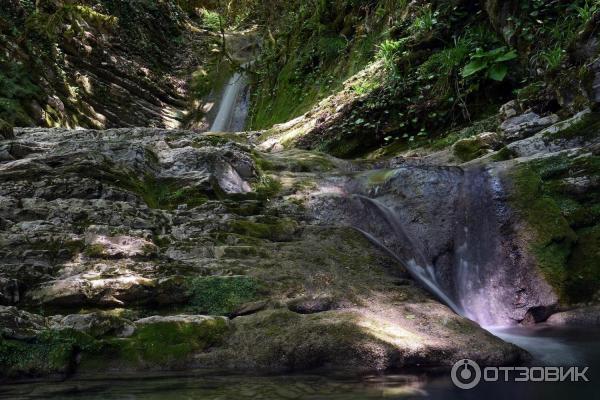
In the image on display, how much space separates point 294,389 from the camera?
120 inches

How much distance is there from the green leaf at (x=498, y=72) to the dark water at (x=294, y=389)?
6.11 m

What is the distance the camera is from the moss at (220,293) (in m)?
4.11

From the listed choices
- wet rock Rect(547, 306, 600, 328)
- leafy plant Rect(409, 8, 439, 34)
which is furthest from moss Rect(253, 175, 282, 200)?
leafy plant Rect(409, 8, 439, 34)

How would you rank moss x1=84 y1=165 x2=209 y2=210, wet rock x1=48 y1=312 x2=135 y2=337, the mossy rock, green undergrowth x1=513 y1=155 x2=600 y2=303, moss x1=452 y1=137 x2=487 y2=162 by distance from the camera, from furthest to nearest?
the mossy rock → moss x1=452 y1=137 x2=487 y2=162 → moss x1=84 y1=165 x2=209 y2=210 → green undergrowth x1=513 y1=155 x2=600 y2=303 → wet rock x1=48 y1=312 x2=135 y2=337

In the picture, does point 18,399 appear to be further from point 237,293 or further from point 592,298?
point 592,298

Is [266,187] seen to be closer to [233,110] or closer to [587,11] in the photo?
[587,11]

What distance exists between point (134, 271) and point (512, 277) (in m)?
3.51

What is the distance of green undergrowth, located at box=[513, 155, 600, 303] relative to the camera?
192 inches

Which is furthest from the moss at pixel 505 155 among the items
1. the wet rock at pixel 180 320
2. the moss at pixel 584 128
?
the wet rock at pixel 180 320

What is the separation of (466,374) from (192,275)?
2.31 metres

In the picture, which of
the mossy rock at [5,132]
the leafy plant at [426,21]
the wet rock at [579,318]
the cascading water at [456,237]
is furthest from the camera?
the leafy plant at [426,21]

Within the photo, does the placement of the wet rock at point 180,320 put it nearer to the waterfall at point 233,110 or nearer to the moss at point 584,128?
the moss at point 584,128

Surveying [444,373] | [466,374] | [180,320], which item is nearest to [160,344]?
[180,320]

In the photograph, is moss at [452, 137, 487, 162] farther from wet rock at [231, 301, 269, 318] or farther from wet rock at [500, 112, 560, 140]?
wet rock at [231, 301, 269, 318]
